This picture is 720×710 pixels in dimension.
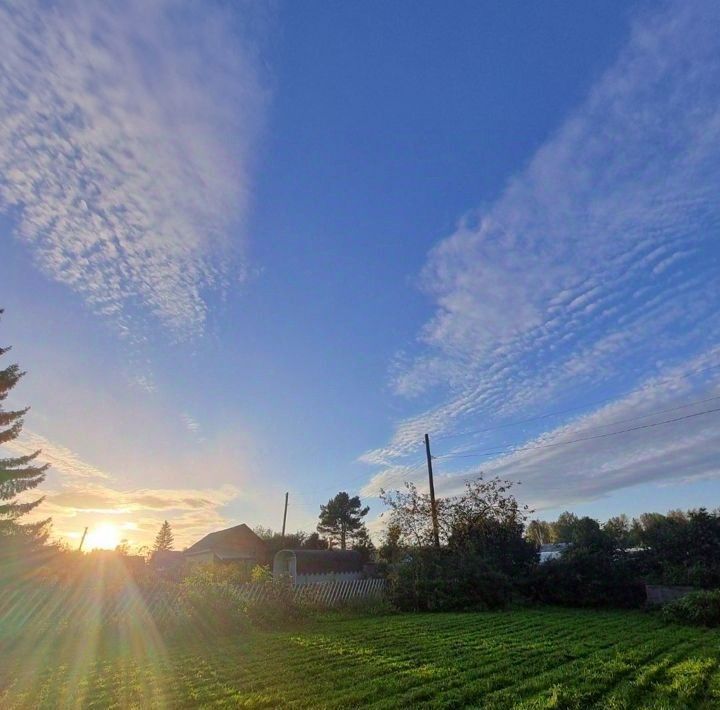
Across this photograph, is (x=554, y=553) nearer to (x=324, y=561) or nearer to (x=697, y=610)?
(x=697, y=610)

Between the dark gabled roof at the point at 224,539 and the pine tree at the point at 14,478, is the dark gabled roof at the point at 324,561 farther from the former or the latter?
the pine tree at the point at 14,478

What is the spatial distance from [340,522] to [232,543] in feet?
52.9

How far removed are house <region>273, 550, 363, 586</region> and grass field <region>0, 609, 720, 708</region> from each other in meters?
23.6

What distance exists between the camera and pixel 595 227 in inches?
410

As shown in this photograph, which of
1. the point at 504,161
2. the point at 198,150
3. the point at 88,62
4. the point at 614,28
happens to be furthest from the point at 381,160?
the point at 88,62

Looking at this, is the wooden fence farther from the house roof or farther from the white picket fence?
the house roof

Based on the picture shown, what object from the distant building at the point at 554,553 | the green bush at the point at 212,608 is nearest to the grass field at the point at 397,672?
the green bush at the point at 212,608

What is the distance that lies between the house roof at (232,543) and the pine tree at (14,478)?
647 inches

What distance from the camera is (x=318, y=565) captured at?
106ft

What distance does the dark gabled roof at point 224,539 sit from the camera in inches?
1438

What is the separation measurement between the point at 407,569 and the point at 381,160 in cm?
1310

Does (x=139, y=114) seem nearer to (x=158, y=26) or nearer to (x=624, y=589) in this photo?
(x=158, y=26)

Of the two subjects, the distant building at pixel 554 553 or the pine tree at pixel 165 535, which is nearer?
the distant building at pixel 554 553

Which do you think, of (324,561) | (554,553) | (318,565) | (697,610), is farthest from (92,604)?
(324,561)
